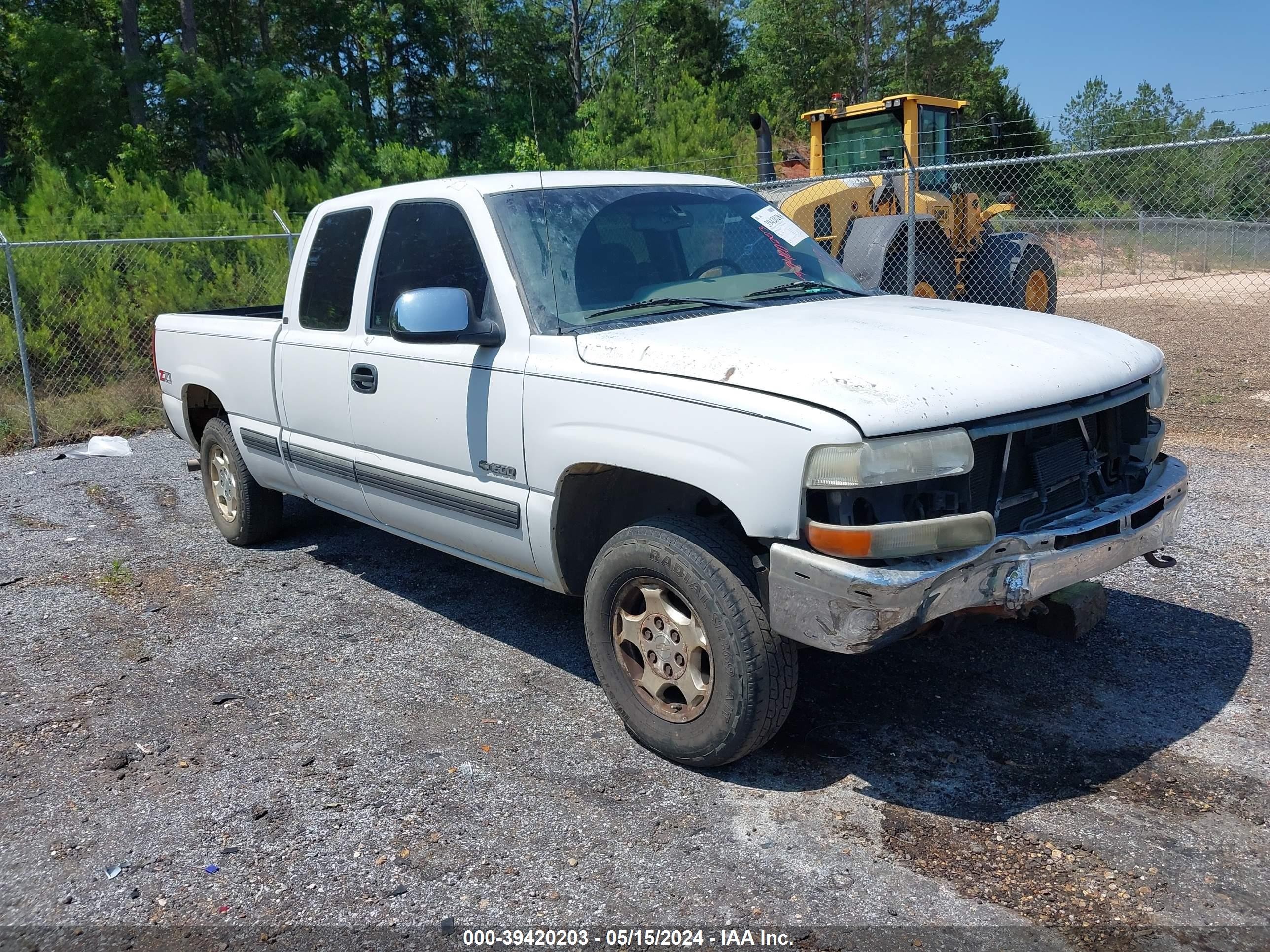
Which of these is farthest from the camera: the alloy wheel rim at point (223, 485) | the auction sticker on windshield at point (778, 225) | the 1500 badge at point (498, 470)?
the alloy wheel rim at point (223, 485)

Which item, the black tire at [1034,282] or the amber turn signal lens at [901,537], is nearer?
the amber turn signal lens at [901,537]

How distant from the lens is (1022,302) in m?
12.3

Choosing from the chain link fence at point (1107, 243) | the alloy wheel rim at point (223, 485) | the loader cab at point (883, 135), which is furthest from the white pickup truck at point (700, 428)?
the loader cab at point (883, 135)

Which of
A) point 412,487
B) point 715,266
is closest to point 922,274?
point 715,266

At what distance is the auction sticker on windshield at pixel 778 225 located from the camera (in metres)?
4.68

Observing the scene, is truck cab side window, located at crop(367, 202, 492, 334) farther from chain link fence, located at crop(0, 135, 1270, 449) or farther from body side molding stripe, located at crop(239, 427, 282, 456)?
chain link fence, located at crop(0, 135, 1270, 449)

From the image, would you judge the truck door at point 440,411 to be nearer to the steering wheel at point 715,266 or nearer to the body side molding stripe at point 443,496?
the body side molding stripe at point 443,496

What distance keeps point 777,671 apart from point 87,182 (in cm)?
1849

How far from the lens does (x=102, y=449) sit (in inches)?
394

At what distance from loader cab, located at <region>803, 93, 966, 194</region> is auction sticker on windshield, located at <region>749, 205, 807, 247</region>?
30.9ft

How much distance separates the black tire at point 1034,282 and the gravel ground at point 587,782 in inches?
277

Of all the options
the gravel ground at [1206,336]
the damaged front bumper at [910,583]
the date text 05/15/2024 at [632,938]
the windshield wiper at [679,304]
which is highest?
the windshield wiper at [679,304]

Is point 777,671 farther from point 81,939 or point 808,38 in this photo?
point 808,38

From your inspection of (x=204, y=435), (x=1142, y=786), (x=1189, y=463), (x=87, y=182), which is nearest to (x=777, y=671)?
(x=1142, y=786)
